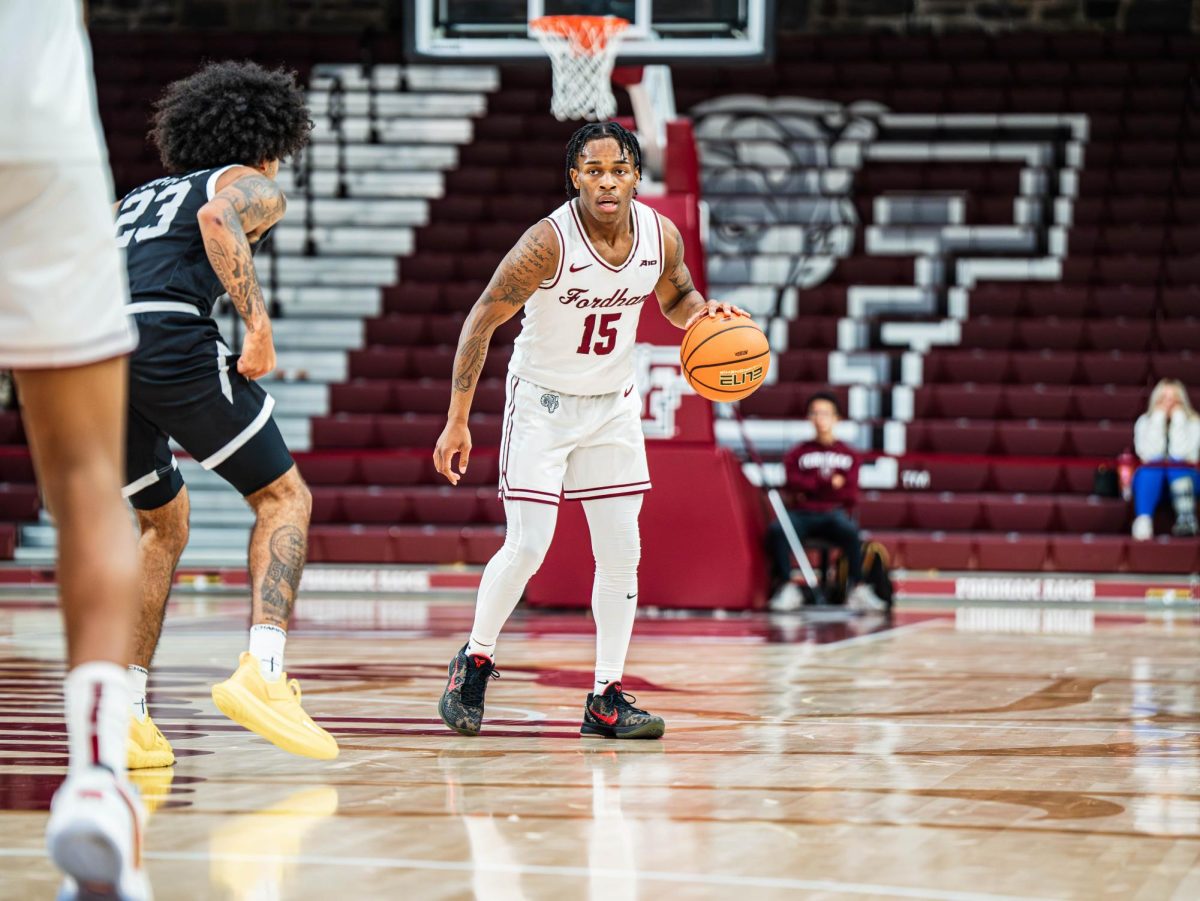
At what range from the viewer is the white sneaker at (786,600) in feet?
32.3

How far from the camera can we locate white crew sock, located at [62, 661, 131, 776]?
2.16m

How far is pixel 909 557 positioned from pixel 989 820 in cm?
878

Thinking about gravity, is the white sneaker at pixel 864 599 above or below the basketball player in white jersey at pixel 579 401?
below

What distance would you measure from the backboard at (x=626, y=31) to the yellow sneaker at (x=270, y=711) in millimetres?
5731

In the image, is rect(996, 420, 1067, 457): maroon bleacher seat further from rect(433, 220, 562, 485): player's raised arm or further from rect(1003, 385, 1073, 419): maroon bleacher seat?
rect(433, 220, 562, 485): player's raised arm

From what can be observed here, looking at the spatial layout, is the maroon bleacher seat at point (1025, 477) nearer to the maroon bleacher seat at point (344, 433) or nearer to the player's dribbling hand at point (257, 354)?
the maroon bleacher seat at point (344, 433)

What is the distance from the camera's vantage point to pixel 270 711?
381 cm

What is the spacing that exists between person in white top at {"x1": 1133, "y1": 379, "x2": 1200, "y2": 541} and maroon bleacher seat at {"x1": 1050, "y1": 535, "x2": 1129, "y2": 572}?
0.17 meters

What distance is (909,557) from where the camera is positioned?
11969 millimetres

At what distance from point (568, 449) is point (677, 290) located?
0.57 meters

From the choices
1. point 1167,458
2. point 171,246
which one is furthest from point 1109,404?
point 171,246

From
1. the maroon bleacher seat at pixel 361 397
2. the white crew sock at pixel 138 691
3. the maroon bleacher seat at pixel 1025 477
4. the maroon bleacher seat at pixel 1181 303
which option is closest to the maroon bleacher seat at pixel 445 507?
the maroon bleacher seat at pixel 361 397

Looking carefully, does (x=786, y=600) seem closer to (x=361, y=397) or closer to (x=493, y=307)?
(x=361, y=397)

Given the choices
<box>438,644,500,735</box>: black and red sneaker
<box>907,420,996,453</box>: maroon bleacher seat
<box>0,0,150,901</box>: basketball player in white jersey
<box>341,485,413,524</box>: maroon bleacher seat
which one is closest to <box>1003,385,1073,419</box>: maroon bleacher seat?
<box>907,420,996,453</box>: maroon bleacher seat
